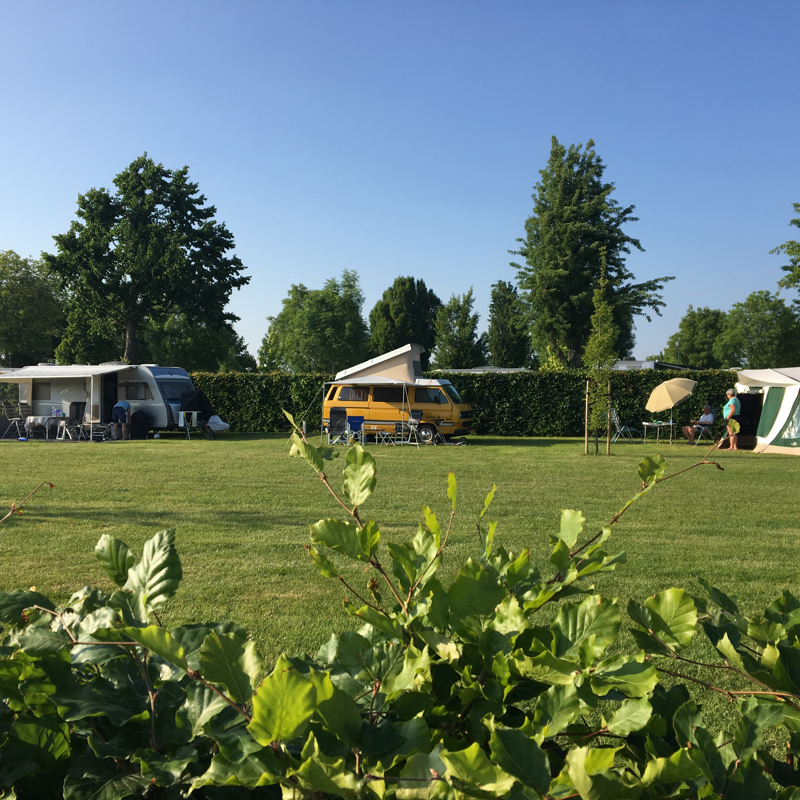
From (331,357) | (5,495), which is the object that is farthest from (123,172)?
(5,495)

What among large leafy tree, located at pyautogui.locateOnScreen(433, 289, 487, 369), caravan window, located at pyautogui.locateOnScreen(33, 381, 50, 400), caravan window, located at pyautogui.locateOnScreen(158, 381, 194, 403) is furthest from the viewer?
large leafy tree, located at pyautogui.locateOnScreen(433, 289, 487, 369)

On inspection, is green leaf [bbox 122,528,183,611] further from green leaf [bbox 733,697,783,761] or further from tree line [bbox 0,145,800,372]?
tree line [bbox 0,145,800,372]

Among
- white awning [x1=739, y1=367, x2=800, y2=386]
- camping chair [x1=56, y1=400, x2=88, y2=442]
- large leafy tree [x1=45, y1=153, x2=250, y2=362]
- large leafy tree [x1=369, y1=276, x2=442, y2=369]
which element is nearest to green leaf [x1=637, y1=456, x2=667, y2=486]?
white awning [x1=739, y1=367, x2=800, y2=386]

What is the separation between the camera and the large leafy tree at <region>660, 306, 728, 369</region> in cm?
6544

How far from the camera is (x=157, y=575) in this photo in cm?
98

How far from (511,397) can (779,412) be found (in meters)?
8.78

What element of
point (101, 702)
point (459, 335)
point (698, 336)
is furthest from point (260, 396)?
point (698, 336)

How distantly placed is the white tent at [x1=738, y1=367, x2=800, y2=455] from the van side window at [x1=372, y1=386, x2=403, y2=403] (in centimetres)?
1023

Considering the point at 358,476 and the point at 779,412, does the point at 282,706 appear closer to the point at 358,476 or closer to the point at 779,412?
the point at 358,476

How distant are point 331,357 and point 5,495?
41204 mm

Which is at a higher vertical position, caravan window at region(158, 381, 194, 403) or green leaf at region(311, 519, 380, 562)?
caravan window at region(158, 381, 194, 403)

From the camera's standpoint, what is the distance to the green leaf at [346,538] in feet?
3.03

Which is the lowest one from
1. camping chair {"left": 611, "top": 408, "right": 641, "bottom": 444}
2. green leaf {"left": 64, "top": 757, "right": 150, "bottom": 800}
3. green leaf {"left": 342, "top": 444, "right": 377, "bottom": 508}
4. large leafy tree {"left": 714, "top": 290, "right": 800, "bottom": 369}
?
camping chair {"left": 611, "top": 408, "right": 641, "bottom": 444}

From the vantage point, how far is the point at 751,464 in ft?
45.8
